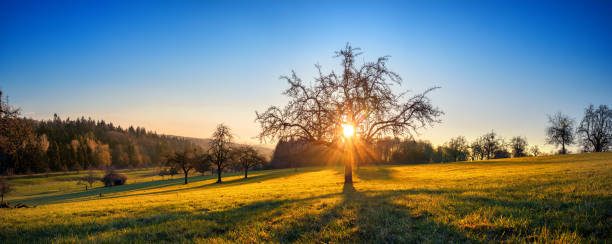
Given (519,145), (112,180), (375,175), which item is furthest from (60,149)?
(519,145)

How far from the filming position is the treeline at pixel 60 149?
1084cm

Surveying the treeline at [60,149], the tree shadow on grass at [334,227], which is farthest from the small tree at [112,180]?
the tree shadow on grass at [334,227]

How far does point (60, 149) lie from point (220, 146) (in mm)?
126248

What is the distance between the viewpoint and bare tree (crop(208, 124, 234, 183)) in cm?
4806

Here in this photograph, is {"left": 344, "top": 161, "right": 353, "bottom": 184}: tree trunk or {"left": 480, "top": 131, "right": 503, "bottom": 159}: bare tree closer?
{"left": 344, "top": 161, "right": 353, "bottom": 184}: tree trunk

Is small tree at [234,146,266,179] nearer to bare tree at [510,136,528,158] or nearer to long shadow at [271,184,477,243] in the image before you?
long shadow at [271,184,477,243]

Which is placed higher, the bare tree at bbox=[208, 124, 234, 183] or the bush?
the bare tree at bbox=[208, 124, 234, 183]

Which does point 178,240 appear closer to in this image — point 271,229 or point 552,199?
point 271,229

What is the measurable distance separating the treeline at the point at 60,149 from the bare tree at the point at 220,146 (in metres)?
18.3

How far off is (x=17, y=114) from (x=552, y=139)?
89.5 m

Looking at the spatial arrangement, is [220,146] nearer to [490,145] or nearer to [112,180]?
[112,180]

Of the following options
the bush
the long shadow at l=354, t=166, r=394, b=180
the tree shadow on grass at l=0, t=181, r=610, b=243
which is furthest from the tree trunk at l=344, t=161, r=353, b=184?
the bush

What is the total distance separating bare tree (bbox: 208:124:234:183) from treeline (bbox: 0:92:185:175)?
18.3 m

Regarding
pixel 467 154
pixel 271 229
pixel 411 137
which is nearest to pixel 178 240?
pixel 271 229
